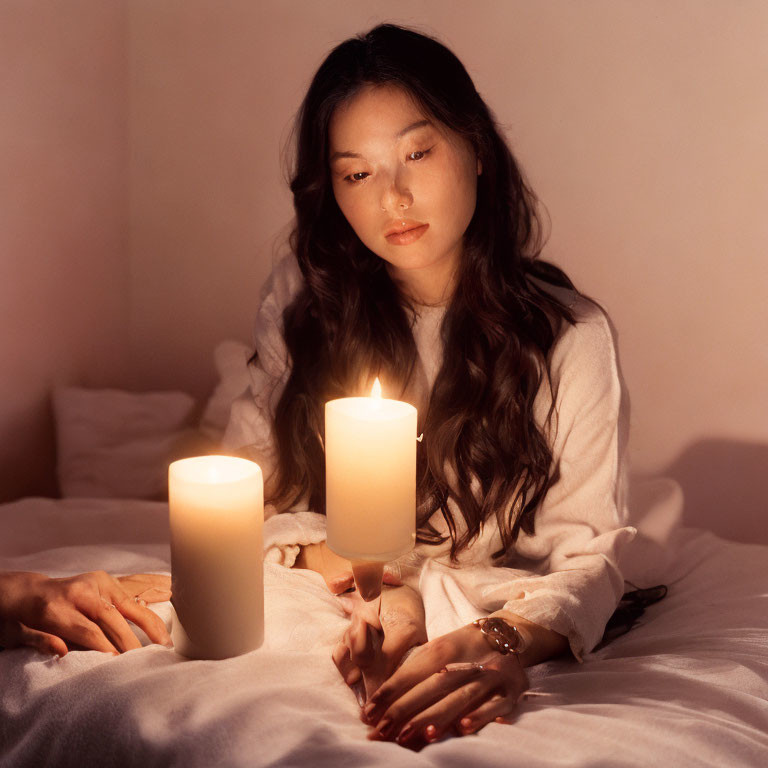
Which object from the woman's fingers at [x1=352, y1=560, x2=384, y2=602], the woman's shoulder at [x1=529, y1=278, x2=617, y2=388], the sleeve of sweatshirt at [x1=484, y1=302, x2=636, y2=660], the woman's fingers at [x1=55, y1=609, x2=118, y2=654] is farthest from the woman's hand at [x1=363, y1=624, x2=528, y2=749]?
the woman's shoulder at [x1=529, y1=278, x2=617, y2=388]

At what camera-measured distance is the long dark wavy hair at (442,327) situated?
1394 millimetres

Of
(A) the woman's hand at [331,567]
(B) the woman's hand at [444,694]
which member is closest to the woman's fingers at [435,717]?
(B) the woman's hand at [444,694]

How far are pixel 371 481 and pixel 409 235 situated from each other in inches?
23.1

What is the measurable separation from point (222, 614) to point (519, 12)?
165 centimetres

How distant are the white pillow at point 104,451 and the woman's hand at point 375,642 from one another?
0.99m

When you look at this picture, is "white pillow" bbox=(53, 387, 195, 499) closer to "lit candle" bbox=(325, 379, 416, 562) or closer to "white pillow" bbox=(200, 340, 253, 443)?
"white pillow" bbox=(200, 340, 253, 443)

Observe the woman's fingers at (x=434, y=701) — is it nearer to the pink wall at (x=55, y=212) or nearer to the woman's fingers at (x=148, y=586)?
the woman's fingers at (x=148, y=586)

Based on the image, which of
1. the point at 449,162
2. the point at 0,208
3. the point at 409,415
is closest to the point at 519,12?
the point at 449,162

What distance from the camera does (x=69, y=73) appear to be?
7.06ft

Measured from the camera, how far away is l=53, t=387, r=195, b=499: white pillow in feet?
6.88

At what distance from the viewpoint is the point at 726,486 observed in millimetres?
2271

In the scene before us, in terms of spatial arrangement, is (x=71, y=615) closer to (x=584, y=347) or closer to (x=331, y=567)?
(x=331, y=567)

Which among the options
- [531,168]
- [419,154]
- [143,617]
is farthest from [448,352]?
[531,168]

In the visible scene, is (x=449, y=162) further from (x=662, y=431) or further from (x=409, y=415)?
(x=662, y=431)
